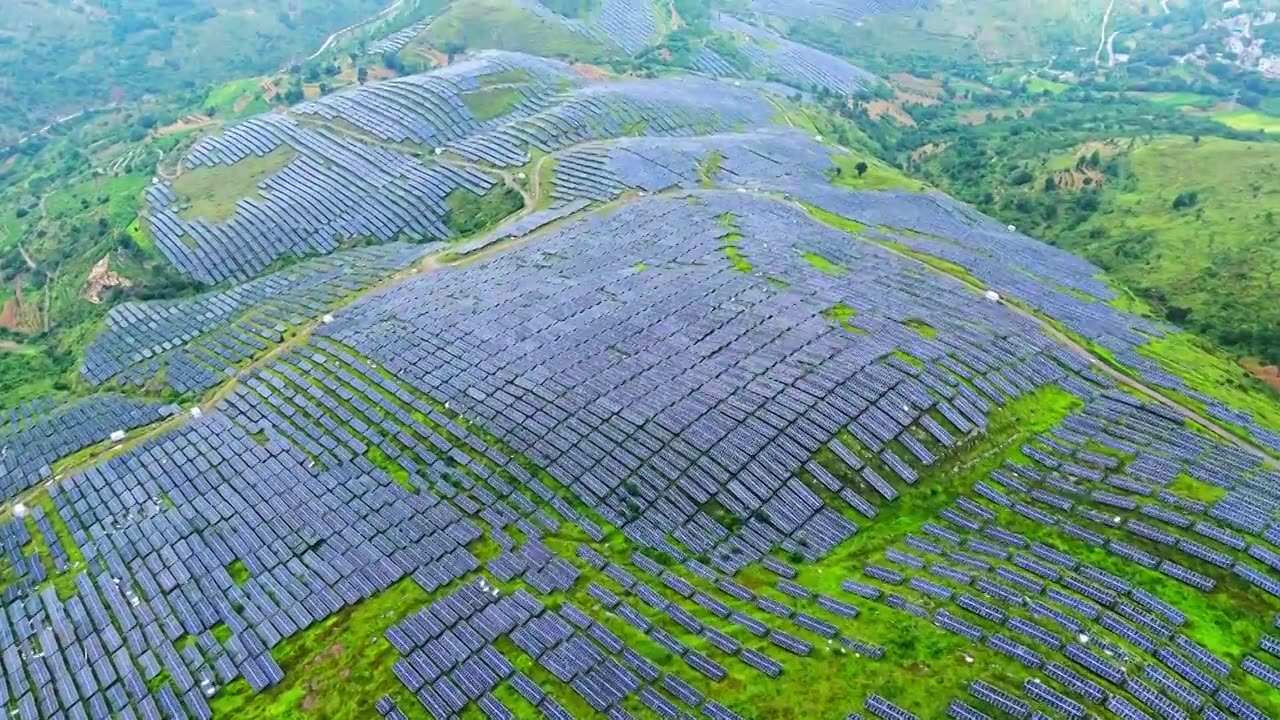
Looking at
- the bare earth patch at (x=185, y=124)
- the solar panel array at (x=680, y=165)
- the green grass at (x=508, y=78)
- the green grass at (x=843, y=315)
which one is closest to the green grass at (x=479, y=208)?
the solar panel array at (x=680, y=165)

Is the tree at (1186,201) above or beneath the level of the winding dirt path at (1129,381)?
beneath

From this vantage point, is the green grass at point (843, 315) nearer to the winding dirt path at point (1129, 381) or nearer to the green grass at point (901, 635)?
the green grass at point (901, 635)

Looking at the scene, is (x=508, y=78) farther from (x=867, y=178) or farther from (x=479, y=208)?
(x=867, y=178)

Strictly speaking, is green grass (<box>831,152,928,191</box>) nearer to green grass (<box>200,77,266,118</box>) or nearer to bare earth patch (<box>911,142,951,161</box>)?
bare earth patch (<box>911,142,951,161</box>)

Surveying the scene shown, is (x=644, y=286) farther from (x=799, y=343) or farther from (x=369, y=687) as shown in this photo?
(x=369, y=687)

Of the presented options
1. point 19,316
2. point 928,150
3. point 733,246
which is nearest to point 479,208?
point 733,246

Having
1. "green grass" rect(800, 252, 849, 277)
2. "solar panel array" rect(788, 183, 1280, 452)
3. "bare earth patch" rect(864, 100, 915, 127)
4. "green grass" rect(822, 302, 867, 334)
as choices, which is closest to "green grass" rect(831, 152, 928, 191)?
"solar panel array" rect(788, 183, 1280, 452)

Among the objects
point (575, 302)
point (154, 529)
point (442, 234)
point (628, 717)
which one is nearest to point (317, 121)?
point (442, 234)
